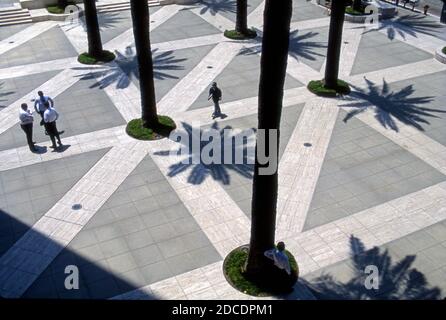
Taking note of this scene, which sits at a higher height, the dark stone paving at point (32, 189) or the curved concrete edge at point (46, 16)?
the curved concrete edge at point (46, 16)

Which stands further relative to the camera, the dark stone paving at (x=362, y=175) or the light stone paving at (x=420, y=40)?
the light stone paving at (x=420, y=40)

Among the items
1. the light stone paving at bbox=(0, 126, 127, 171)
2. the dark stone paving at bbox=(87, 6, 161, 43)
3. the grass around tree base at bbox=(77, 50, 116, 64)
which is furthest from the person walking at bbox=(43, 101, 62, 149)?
the dark stone paving at bbox=(87, 6, 161, 43)

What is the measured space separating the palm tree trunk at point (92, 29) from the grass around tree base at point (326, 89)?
37.6 feet

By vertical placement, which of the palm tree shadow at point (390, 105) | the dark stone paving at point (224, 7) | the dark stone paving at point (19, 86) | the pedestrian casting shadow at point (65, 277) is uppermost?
the dark stone paving at point (224, 7)

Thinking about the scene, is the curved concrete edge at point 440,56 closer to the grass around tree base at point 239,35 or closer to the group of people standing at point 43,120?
the grass around tree base at point 239,35

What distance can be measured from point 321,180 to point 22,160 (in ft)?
36.4

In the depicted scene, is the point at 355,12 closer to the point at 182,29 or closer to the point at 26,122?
the point at 182,29

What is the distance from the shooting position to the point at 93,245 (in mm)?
14305

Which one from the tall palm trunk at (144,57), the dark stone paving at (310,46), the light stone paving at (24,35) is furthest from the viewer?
the light stone paving at (24,35)

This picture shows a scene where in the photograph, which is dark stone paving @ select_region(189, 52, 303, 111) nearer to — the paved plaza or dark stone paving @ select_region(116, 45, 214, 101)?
the paved plaza

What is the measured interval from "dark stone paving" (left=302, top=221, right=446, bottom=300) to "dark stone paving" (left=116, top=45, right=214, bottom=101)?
12.3m

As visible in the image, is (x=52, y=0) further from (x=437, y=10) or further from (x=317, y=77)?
A: (x=437, y=10)

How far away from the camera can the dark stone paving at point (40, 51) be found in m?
26.3

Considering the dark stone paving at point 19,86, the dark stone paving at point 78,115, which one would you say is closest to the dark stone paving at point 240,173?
the dark stone paving at point 78,115
